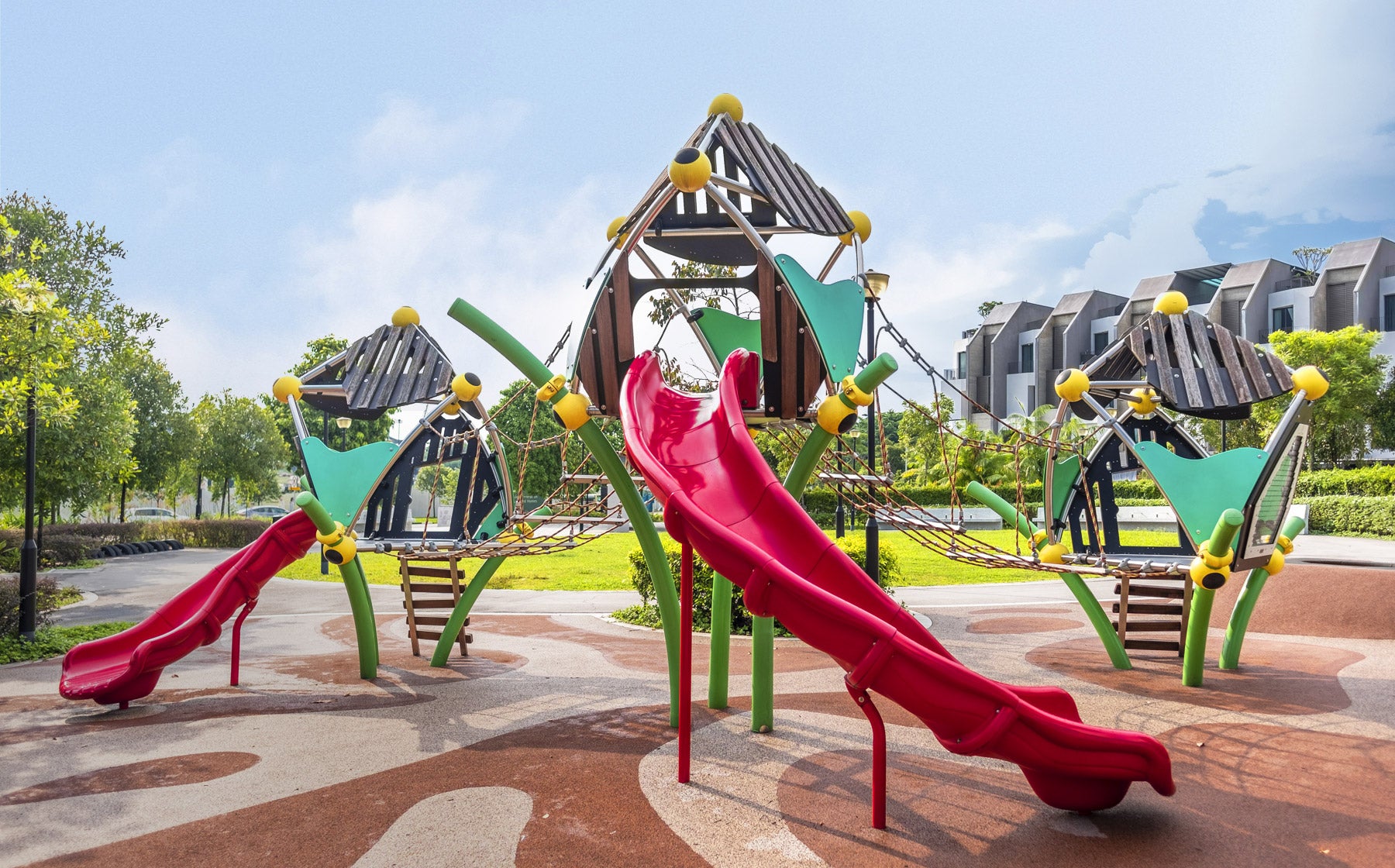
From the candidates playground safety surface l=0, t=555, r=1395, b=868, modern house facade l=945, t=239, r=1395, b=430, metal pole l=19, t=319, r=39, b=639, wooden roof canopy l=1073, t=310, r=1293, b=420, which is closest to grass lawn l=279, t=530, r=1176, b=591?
wooden roof canopy l=1073, t=310, r=1293, b=420

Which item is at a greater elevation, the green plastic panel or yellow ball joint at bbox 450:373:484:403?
yellow ball joint at bbox 450:373:484:403

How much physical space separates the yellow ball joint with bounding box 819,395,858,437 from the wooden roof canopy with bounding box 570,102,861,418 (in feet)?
1.99

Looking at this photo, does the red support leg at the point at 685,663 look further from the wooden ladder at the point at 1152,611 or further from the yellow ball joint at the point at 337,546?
the wooden ladder at the point at 1152,611

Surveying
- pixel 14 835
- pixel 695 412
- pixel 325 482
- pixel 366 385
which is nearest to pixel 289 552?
pixel 325 482

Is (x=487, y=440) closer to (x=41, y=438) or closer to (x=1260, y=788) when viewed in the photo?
(x=1260, y=788)

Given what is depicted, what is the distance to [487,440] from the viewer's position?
10656mm

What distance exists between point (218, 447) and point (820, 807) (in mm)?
40010

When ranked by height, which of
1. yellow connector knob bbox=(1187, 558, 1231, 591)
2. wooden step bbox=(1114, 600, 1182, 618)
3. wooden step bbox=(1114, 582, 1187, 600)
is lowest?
wooden step bbox=(1114, 600, 1182, 618)

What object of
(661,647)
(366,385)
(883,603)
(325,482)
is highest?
(366,385)

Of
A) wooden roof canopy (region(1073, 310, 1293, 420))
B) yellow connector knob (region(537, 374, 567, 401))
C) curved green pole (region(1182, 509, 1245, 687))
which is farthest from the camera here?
curved green pole (region(1182, 509, 1245, 687))

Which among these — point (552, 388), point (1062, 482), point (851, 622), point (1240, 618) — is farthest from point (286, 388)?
point (1240, 618)

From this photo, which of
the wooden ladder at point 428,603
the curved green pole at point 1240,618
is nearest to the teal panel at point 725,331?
the wooden ladder at point 428,603

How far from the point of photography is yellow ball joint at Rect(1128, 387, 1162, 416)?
1028 cm

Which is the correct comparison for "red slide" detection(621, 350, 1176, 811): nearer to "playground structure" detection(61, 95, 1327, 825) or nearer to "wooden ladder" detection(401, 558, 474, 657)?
"playground structure" detection(61, 95, 1327, 825)
